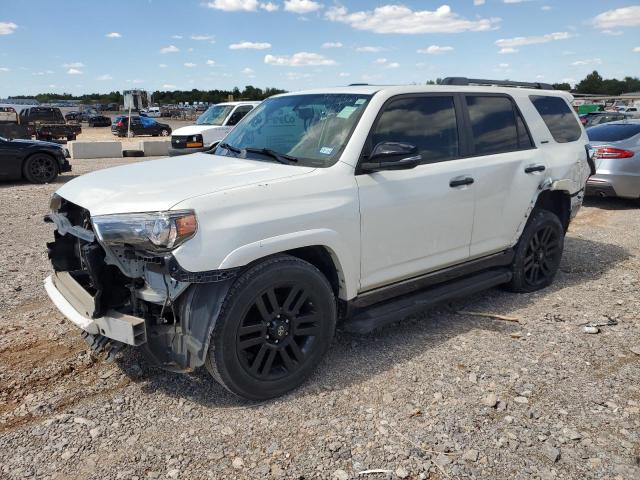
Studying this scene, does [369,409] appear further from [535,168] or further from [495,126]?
[535,168]

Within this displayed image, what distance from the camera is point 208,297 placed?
3010 millimetres


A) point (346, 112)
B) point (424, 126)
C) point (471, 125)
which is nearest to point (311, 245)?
point (346, 112)

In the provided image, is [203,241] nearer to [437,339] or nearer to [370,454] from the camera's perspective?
[370,454]

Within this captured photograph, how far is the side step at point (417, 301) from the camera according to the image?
3.71 metres

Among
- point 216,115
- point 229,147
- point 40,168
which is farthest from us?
point 216,115

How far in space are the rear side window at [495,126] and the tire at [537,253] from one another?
750 mm

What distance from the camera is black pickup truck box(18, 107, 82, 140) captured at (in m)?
29.6

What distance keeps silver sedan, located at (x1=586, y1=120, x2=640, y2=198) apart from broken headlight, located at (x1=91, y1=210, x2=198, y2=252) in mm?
8574

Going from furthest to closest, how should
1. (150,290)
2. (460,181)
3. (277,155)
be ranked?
(460,181), (277,155), (150,290)

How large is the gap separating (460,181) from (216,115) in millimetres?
13257

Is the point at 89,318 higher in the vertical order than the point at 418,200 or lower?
lower

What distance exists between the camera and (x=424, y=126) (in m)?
4.12

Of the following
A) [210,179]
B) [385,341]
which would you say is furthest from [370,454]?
[210,179]

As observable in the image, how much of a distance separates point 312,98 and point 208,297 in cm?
196
